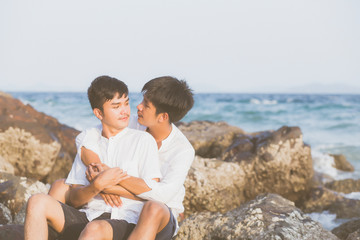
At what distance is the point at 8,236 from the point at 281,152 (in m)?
5.04

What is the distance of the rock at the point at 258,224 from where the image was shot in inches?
131

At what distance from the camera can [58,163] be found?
7098 mm

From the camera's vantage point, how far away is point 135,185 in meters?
3.03

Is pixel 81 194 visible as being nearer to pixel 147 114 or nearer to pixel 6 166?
pixel 147 114

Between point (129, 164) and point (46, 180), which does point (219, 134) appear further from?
point (129, 164)

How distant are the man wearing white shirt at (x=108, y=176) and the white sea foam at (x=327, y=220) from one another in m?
4.20

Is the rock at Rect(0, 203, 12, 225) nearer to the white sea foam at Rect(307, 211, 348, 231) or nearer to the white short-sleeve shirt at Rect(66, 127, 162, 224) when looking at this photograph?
the white short-sleeve shirt at Rect(66, 127, 162, 224)

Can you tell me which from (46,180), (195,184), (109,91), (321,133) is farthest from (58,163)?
(321,133)

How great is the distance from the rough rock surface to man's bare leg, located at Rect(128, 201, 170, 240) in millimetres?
2915

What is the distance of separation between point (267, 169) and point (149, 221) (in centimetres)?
453

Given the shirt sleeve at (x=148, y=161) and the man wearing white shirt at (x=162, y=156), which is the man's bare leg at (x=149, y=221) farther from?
the shirt sleeve at (x=148, y=161)

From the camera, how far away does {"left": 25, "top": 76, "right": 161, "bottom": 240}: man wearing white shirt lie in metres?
2.91

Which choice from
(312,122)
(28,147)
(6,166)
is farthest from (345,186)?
(312,122)

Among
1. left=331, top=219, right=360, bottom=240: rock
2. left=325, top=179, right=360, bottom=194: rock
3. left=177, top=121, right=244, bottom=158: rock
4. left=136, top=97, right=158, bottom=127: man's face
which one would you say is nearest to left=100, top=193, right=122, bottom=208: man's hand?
left=136, top=97, right=158, bottom=127: man's face
